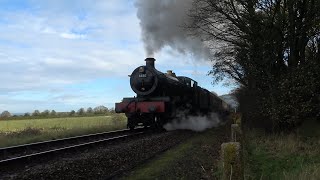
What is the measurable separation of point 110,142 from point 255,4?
10.1 m

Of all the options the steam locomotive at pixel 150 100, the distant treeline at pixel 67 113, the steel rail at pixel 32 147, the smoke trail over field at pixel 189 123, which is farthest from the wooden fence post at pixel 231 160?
the distant treeline at pixel 67 113

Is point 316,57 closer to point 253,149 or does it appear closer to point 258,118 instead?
point 258,118

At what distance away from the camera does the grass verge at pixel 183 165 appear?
10.0 metres

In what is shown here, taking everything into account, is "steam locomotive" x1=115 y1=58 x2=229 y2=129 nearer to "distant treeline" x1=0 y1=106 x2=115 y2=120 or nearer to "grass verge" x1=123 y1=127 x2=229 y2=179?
"grass verge" x1=123 y1=127 x2=229 y2=179

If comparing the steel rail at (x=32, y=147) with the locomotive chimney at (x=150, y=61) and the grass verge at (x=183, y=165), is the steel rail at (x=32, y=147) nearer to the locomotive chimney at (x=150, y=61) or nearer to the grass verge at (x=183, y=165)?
the grass verge at (x=183, y=165)

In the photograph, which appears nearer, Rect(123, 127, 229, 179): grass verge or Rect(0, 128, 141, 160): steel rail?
Rect(123, 127, 229, 179): grass verge

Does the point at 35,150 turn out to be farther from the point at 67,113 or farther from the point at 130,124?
the point at 67,113

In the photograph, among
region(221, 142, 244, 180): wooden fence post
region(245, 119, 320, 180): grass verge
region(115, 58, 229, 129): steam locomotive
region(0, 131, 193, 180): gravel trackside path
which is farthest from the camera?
region(115, 58, 229, 129): steam locomotive

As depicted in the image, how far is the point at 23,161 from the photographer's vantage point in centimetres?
1161

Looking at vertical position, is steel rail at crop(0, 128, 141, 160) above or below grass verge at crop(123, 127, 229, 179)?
above

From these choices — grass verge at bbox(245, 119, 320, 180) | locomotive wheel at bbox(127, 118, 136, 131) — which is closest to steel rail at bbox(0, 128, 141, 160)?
locomotive wheel at bbox(127, 118, 136, 131)

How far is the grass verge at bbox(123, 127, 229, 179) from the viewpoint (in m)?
10.0

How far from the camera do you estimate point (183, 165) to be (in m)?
11.5

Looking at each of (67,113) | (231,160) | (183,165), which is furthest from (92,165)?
(67,113)
